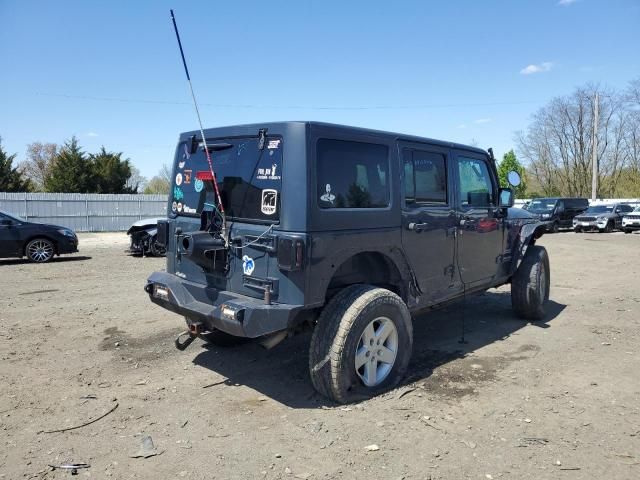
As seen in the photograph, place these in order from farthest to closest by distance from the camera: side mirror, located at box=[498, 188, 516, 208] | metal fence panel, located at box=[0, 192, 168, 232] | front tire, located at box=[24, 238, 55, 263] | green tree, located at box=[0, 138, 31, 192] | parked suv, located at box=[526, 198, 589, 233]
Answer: green tree, located at box=[0, 138, 31, 192] → parked suv, located at box=[526, 198, 589, 233] → metal fence panel, located at box=[0, 192, 168, 232] → front tire, located at box=[24, 238, 55, 263] → side mirror, located at box=[498, 188, 516, 208]

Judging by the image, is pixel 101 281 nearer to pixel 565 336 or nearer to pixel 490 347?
pixel 490 347

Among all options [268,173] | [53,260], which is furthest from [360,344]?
[53,260]

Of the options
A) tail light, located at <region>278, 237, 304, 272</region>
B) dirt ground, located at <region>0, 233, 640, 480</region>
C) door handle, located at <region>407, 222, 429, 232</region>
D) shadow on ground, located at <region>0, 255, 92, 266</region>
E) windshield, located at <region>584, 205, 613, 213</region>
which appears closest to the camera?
dirt ground, located at <region>0, 233, 640, 480</region>

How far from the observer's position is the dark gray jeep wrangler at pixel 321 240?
3.61 m

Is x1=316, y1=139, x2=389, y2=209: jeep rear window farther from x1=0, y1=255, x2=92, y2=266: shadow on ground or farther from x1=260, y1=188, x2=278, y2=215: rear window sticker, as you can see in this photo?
x1=0, y1=255, x2=92, y2=266: shadow on ground

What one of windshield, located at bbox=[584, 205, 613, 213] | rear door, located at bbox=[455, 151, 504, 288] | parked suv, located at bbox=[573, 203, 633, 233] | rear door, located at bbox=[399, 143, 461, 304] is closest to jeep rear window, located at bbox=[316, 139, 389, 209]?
rear door, located at bbox=[399, 143, 461, 304]

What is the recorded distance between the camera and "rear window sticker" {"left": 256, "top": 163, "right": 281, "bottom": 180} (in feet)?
12.3

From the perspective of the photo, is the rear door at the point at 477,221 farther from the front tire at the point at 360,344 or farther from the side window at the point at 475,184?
the front tire at the point at 360,344

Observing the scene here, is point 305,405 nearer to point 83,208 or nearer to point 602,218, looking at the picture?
point 83,208

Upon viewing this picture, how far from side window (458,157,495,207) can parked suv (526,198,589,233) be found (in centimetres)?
2188

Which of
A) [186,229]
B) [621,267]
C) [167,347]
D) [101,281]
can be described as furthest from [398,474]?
[621,267]

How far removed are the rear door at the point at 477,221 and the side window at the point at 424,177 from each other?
1.00 ft

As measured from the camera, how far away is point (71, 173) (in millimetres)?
34562

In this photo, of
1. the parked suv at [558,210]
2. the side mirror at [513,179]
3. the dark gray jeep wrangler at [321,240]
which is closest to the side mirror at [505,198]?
the side mirror at [513,179]
